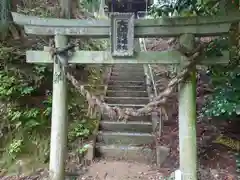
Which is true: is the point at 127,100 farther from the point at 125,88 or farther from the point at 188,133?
the point at 188,133

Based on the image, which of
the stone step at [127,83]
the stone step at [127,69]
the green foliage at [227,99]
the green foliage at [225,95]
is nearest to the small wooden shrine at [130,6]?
the stone step at [127,69]

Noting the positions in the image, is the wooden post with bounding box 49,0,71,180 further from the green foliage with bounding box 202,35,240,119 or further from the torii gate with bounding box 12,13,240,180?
the green foliage with bounding box 202,35,240,119

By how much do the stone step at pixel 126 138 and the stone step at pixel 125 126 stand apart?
0.24 m

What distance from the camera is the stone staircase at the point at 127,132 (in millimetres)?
4852

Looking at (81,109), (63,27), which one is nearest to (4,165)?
(81,109)

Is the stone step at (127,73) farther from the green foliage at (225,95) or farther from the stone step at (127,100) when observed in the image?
the green foliage at (225,95)

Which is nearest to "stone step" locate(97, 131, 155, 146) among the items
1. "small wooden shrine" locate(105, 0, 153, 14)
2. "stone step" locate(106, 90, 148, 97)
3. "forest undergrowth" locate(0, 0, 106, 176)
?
"forest undergrowth" locate(0, 0, 106, 176)

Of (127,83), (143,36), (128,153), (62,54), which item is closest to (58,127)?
(62,54)

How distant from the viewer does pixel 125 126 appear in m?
5.42

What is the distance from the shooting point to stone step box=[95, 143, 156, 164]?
4773 mm

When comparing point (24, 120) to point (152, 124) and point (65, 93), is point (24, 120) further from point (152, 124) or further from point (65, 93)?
point (152, 124)

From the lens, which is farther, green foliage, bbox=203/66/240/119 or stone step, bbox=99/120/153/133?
stone step, bbox=99/120/153/133

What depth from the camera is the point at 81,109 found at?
5.50 meters

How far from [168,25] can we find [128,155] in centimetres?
242
